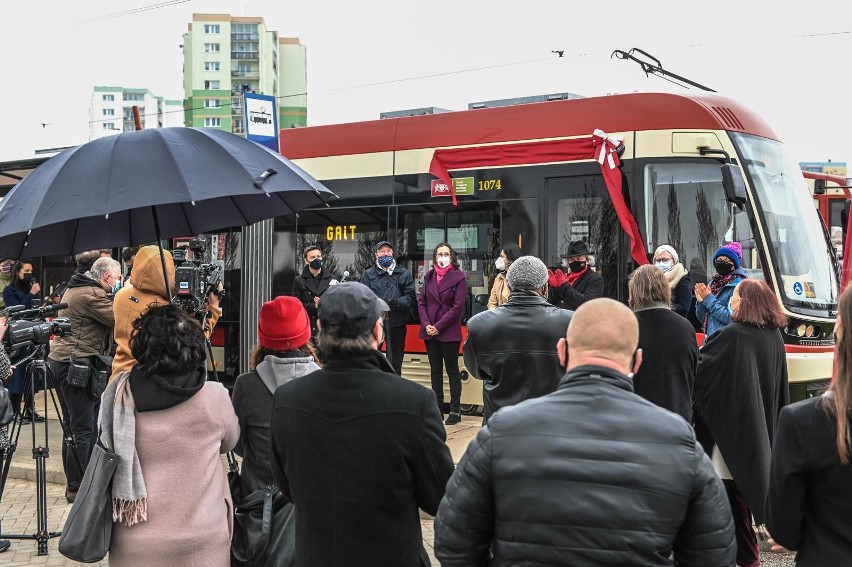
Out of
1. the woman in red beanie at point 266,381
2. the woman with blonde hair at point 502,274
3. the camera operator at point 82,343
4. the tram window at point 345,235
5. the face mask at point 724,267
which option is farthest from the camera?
the tram window at point 345,235

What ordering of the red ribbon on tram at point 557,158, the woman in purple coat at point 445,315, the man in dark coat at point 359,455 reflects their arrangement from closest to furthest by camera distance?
the man in dark coat at point 359,455 < the red ribbon on tram at point 557,158 < the woman in purple coat at point 445,315

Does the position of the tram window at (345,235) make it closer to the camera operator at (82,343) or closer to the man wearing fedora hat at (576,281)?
the man wearing fedora hat at (576,281)

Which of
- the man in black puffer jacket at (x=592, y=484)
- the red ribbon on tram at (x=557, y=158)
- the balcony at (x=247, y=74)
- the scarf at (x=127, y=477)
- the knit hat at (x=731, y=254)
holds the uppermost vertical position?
the balcony at (x=247, y=74)

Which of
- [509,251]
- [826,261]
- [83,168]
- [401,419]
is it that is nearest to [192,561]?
[401,419]

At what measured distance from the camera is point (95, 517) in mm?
3896

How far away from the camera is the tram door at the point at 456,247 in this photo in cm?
1054

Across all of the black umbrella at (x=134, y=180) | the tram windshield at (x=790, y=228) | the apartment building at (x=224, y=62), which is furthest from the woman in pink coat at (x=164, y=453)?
the apartment building at (x=224, y=62)

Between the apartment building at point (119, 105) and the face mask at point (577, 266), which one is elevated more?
the apartment building at point (119, 105)

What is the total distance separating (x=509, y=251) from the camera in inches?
390

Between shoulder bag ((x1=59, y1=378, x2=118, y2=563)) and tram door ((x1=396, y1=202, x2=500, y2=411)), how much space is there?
6.81 meters

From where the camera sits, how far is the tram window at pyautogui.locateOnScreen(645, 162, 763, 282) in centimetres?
920

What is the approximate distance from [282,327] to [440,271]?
621 centimetres

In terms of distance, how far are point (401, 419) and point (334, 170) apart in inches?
343

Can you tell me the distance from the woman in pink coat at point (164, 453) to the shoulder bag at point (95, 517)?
0.04 meters
